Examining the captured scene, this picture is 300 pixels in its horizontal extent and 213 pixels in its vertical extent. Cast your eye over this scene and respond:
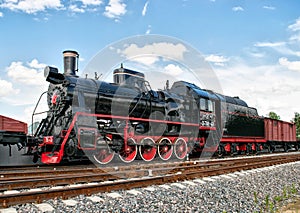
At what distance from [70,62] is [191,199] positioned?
8228mm

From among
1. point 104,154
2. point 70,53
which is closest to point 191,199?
point 104,154

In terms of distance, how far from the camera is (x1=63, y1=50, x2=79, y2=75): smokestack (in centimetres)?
1241

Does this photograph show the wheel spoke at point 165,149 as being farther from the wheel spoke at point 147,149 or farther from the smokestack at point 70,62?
the smokestack at point 70,62

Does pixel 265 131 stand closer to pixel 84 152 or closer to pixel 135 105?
pixel 135 105

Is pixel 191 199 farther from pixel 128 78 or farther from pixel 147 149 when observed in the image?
pixel 128 78

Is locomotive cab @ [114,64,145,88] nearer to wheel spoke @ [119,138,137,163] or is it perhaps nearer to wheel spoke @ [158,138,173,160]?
wheel spoke @ [119,138,137,163]

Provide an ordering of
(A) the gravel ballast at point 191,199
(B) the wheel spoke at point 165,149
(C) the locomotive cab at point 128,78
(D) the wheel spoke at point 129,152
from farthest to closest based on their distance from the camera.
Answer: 1. (B) the wheel spoke at point 165,149
2. (C) the locomotive cab at point 128,78
3. (D) the wheel spoke at point 129,152
4. (A) the gravel ballast at point 191,199

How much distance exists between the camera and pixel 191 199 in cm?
638

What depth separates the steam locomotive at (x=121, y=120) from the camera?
423 inches

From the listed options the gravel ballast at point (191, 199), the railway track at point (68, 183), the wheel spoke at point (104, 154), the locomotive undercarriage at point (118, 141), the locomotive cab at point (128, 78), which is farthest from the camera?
the locomotive cab at point (128, 78)

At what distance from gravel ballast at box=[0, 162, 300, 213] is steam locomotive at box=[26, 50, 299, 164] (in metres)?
4.12

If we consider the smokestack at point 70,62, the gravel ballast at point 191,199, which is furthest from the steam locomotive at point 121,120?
the gravel ballast at point 191,199

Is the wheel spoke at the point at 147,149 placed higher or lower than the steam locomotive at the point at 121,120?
lower

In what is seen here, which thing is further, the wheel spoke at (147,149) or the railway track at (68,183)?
the wheel spoke at (147,149)
